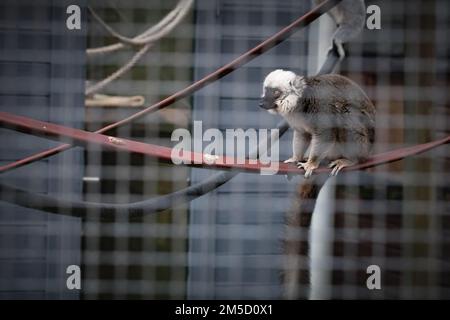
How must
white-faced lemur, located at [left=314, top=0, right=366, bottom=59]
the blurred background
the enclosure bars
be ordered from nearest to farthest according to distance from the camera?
1. the enclosure bars
2. white-faced lemur, located at [left=314, top=0, right=366, bottom=59]
3. the blurred background

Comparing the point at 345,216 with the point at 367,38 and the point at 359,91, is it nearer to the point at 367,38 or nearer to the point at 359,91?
the point at 359,91

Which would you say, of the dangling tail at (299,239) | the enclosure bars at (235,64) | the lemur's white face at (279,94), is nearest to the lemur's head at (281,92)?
the lemur's white face at (279,94)

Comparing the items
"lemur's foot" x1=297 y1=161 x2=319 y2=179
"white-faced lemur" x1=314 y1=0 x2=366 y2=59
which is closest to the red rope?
"lemur's foot" x1=297 y1=161 x2=319 y2=179

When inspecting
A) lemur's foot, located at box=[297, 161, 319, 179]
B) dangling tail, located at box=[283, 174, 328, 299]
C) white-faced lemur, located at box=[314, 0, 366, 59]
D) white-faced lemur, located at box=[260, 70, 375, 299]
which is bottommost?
dangling tail, located at box=[283, 174, 328, 299]

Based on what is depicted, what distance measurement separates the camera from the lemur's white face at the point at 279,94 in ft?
7.84

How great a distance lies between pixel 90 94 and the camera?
2.51 metres

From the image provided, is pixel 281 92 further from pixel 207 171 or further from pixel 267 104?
pixel 207 171

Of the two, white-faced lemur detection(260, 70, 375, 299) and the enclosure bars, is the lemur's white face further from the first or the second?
the enclosure bars

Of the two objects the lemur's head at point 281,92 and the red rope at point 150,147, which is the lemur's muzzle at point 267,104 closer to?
the lemur's head at point 281,92

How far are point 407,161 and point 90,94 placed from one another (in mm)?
1022

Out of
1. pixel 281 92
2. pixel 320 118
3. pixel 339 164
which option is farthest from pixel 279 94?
pixel 339 164

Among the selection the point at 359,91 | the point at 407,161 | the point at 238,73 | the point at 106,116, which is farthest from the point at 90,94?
the point at 407,161

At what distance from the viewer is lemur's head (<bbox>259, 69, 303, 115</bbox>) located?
2.39 metres

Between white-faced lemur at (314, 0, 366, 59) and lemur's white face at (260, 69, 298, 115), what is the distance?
0.57 feet
